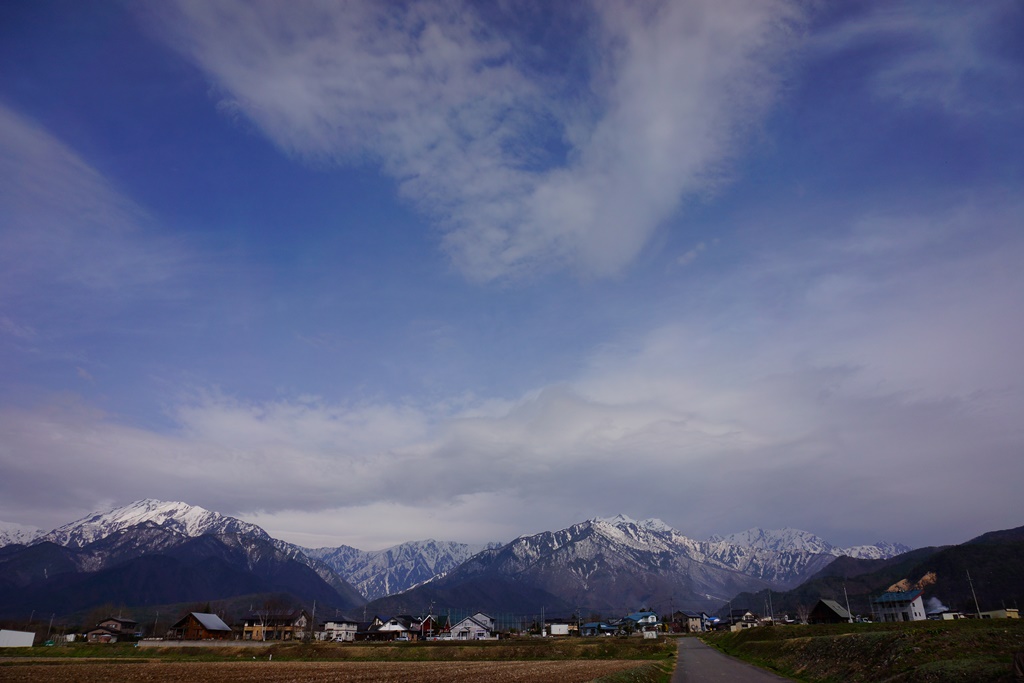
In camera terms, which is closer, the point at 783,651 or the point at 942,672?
the point at 942,672

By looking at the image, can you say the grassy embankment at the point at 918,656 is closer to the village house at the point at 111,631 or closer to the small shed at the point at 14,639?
the small shed at the point at 14,639

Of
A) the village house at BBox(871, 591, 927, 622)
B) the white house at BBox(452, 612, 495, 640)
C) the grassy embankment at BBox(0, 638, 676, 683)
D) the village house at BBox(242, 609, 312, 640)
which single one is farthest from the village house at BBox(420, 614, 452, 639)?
the village house at BBox(871, 591, 927, 622)

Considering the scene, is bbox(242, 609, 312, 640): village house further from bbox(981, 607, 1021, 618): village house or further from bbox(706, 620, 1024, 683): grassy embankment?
bbox(981, 607, 1021, 618): village house

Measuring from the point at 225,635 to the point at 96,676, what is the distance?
13842cm

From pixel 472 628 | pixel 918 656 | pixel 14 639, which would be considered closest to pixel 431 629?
pixel 472 628

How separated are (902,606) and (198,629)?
18177cm

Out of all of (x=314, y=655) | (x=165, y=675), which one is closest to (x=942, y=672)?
(x=165, y=675)

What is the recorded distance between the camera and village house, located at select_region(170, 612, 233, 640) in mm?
154125

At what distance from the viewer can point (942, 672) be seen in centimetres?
2742

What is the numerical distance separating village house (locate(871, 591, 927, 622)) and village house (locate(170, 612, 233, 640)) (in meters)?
Answer: 175

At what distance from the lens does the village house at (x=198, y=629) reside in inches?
6068

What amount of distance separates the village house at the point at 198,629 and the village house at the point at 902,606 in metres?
175

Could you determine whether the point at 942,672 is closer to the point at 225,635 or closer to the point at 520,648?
the point at 520,648

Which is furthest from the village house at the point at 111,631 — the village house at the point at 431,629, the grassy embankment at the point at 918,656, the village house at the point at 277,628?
the grassy embankment at the point at 918,656
